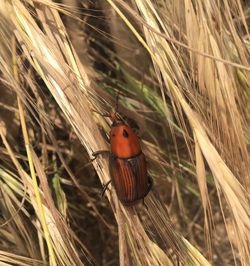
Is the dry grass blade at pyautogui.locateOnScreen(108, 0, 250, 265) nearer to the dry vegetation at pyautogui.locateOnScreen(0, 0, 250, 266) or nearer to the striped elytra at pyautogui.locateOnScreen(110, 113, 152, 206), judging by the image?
the dry vegetation at pyautogui.locateOnScreen(0, 0, 250, 266)

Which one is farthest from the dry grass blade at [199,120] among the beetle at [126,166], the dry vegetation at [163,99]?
the beetle at [126,166]

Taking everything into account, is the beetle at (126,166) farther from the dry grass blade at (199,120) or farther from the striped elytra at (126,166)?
the dry grass blade at (199,120)

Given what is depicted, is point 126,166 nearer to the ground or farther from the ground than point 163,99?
nearer to the ground

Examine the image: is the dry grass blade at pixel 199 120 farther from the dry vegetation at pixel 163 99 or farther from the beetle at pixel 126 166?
the beetle at pixel 126 166

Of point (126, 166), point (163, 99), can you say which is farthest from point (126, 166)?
point (163, 99)

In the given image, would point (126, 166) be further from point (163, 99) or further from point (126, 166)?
point (163, 99)

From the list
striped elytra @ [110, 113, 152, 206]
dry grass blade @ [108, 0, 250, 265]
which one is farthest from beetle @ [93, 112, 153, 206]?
dry grass blade @ [108, 0, 250, 265]

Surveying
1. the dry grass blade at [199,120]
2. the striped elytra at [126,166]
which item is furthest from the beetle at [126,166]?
the dry grass blade at [199,120]

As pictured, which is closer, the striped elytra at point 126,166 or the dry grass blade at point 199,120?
the dry grass blade at point 199,120

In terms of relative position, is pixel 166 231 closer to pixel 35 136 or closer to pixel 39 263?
pixel 39 263
